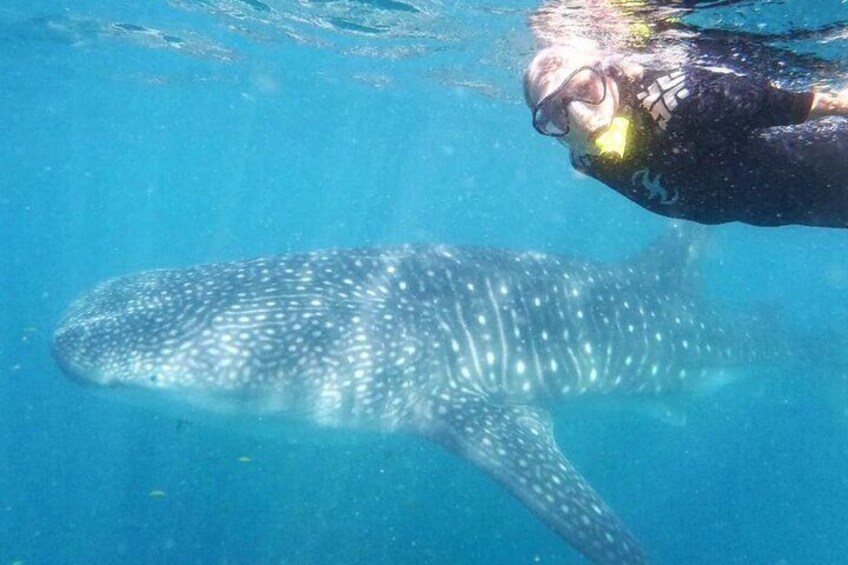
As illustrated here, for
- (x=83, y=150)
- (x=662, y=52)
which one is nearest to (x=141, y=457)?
(x=662, y=52)

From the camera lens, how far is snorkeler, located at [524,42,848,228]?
349 cm

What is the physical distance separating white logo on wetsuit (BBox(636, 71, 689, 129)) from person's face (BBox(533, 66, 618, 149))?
185 millimetres

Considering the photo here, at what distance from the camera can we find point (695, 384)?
1066 cm

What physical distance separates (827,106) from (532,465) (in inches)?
173

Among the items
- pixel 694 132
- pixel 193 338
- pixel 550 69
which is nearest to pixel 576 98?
pixel 550 69

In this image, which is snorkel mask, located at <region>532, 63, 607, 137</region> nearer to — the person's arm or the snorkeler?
the snorkeler

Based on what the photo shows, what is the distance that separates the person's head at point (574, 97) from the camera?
134 inches

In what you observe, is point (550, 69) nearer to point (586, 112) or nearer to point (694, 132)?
point (586, 112)

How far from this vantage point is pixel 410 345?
7773 mm

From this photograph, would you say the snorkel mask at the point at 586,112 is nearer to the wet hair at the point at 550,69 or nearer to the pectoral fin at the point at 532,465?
the wet hair at the point at 550,69

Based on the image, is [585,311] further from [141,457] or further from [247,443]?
[141,457]

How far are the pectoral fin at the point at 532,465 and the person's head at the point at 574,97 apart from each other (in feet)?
13.4

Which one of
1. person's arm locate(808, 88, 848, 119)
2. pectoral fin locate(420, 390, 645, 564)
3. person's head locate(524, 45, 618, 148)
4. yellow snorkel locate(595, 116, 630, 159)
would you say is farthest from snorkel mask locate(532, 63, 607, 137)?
pectoral fin locate(420, 390, 645, 564)

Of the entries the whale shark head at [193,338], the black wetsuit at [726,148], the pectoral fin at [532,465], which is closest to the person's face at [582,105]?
the black wetsuit at [726,148]
